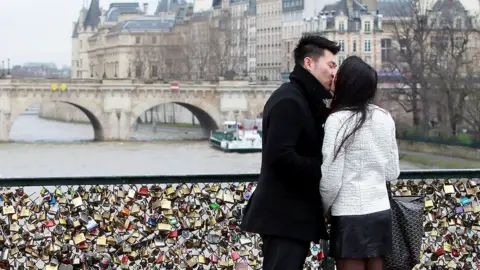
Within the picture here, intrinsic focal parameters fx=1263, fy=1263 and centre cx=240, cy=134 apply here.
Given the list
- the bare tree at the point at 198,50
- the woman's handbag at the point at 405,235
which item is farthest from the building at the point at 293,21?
the woman's handbag at the point at 405,235

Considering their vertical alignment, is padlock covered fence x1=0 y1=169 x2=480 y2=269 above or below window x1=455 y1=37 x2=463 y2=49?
below

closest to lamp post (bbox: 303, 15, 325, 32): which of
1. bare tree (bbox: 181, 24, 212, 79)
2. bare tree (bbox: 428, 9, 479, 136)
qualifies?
bare tree (bbox: 181, 24, 212, 79)

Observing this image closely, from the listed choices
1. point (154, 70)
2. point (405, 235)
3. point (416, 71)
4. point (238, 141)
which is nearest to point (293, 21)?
point (154, 70)

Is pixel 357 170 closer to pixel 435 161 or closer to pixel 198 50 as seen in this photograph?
pixel 435 161

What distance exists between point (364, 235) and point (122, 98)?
51997 mm

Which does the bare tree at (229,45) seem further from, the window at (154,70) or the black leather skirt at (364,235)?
the black leather skirt at (364,235)

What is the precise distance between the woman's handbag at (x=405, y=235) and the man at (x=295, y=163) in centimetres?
29

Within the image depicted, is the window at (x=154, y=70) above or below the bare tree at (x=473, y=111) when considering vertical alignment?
below

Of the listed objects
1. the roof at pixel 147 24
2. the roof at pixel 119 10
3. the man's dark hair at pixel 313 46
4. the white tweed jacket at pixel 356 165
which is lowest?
the white tweed jacket at pixel 356 165

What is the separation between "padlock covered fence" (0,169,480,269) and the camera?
5.96 m

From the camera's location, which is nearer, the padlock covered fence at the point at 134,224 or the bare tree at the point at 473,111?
the padlock covered fence at the point at 134,224

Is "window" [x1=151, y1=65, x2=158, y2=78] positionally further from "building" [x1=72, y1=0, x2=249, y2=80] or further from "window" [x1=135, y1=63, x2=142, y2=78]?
"window" [x1=135, y1=63, x2=142, y2=78]

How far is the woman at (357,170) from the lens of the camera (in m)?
4.71

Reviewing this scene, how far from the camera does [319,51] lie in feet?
15.9
